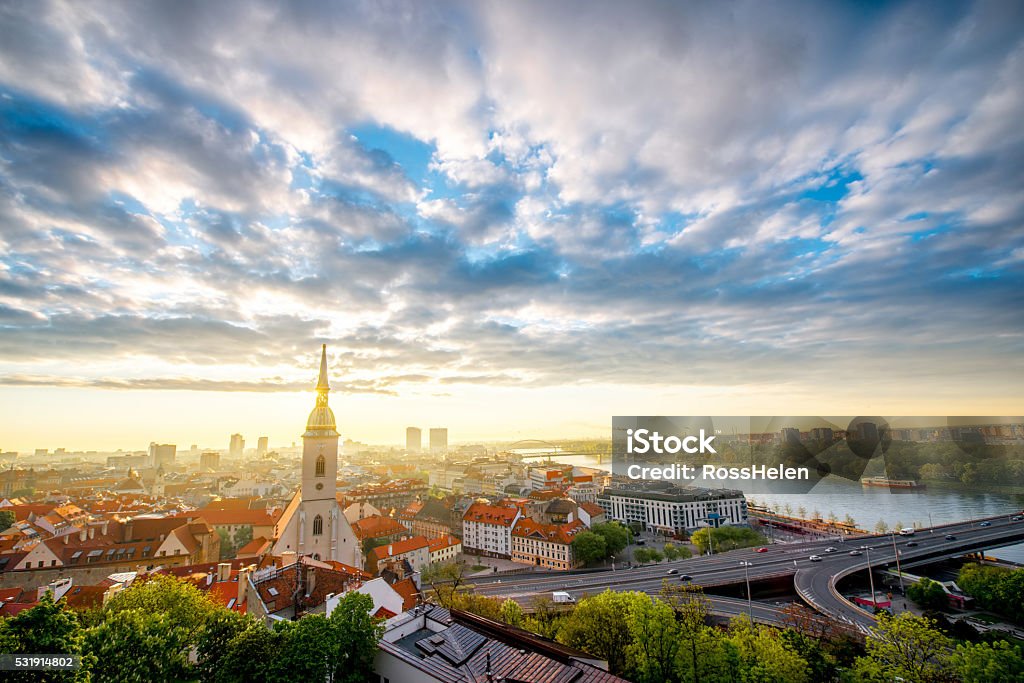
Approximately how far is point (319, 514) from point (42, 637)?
21819 mm

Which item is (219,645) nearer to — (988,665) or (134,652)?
(134,652)

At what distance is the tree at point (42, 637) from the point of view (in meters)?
10.1

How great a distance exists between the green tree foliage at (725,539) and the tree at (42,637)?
1985 inches

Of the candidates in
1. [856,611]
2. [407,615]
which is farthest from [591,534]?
[407,615]

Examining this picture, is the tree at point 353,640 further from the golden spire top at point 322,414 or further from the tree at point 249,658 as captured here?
the golden spire top at point 322,414

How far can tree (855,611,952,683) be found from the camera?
15938mm

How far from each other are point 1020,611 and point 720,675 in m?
30.4

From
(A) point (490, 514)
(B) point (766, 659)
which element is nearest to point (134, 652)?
(B) point (766, 659)

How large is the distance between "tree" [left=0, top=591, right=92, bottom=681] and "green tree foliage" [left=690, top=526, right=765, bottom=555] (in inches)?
1985

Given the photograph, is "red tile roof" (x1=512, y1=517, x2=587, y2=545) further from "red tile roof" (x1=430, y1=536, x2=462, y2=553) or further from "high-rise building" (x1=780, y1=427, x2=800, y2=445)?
"high-rise building" (x1=780, y1=427, x2=800, y2=445)

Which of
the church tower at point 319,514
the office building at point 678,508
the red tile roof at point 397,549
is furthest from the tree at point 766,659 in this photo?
the office building at point 678,508

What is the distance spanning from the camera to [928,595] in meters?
34.8

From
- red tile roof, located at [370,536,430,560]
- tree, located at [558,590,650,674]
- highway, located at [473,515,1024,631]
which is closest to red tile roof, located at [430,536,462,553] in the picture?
red tile roof, located at [370,536,430,560]

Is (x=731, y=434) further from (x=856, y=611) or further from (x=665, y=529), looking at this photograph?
(x=856, y=611)
